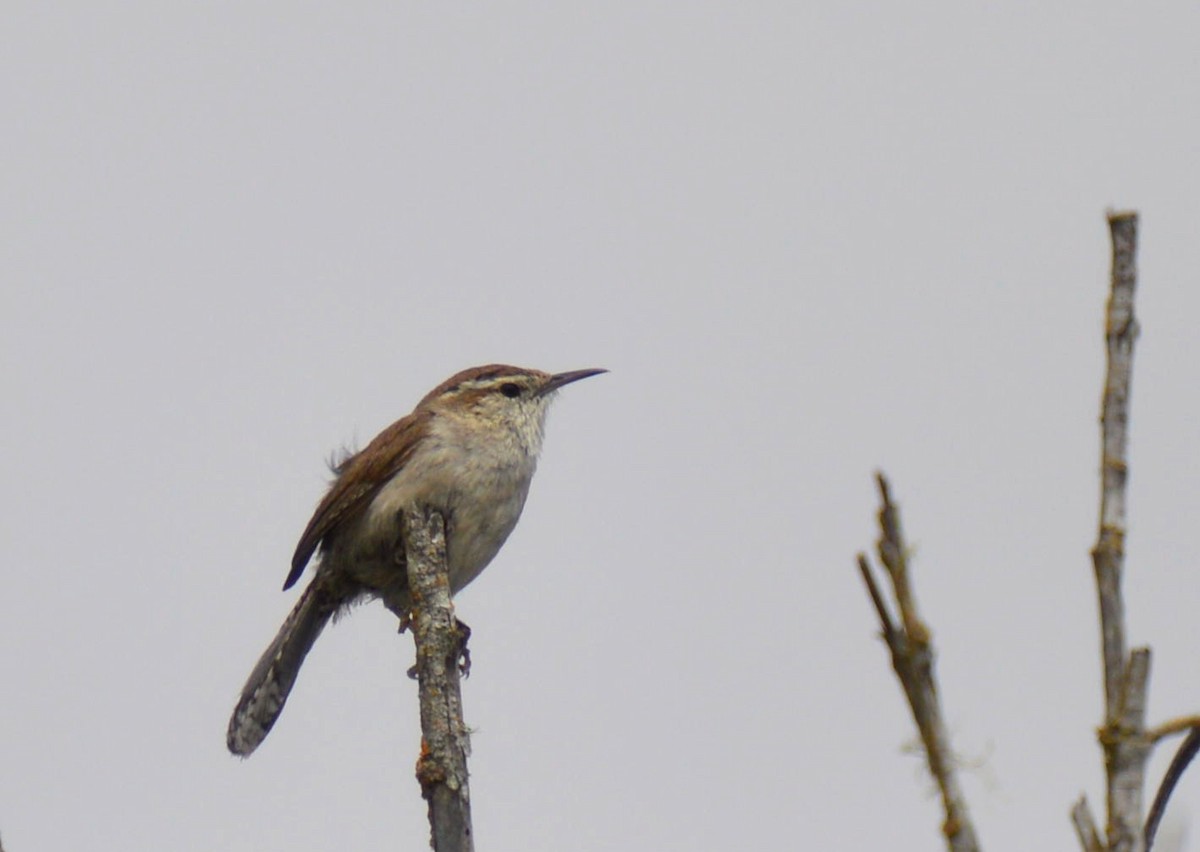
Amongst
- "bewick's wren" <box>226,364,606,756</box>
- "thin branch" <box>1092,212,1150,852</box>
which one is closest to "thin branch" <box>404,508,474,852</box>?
"bewick's wren" <box>226,364,606,756</box>

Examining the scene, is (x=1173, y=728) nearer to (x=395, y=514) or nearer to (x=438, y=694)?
A: (x=438, y=694)

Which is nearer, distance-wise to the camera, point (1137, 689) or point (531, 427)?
point (1137, 689)

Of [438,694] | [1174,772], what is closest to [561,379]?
Result: [438,694]

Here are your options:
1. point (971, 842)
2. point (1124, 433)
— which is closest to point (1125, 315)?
point (1124, 433)

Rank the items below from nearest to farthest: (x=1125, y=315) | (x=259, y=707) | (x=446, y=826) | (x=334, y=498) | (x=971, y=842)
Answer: (x=971, y=842)
(x=1125, y=315)
(x=446, y=826)
(x=259, y=707)
(x=334, y=498)

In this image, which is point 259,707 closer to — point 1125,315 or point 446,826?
point 446,826

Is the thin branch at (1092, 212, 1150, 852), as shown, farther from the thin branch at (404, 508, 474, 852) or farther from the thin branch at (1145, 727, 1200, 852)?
the thin branch at (404, 508, 474, 852)

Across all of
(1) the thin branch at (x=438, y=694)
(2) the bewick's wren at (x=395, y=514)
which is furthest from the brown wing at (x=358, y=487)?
(1) the thin branch at (x=438, y=694)
